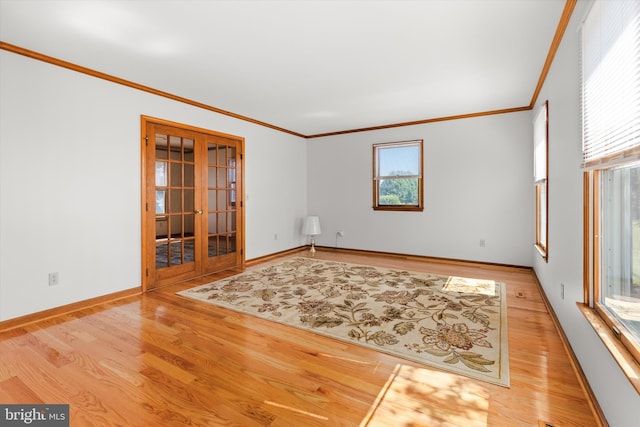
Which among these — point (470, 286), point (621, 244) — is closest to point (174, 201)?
point (470, 286)

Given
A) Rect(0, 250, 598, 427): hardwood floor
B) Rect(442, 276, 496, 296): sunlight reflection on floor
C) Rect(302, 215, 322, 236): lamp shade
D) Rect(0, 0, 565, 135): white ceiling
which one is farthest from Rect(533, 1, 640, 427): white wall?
Rect(302, 215, 322, 236): lamp shade

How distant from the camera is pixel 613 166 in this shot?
1494mm

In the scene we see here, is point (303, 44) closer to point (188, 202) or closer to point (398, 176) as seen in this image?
point (188, 202)

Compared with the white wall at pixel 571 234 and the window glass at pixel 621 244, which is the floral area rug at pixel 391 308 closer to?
the white wall at pixel 571 234

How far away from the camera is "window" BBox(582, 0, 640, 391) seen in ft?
4.31

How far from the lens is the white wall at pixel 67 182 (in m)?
2.75

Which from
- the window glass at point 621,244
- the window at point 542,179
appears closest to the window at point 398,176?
the window at point 542,179

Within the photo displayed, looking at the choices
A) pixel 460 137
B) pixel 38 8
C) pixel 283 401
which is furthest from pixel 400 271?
pixel 38 8

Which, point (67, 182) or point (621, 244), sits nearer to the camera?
point (621, 244)

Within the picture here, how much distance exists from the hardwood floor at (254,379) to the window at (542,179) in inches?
47.7

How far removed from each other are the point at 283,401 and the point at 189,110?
3945 millimetres

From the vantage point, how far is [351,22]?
2422 mm

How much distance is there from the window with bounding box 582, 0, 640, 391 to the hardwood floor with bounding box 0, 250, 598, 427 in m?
0.59

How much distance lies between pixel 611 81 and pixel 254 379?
2.50 meters
